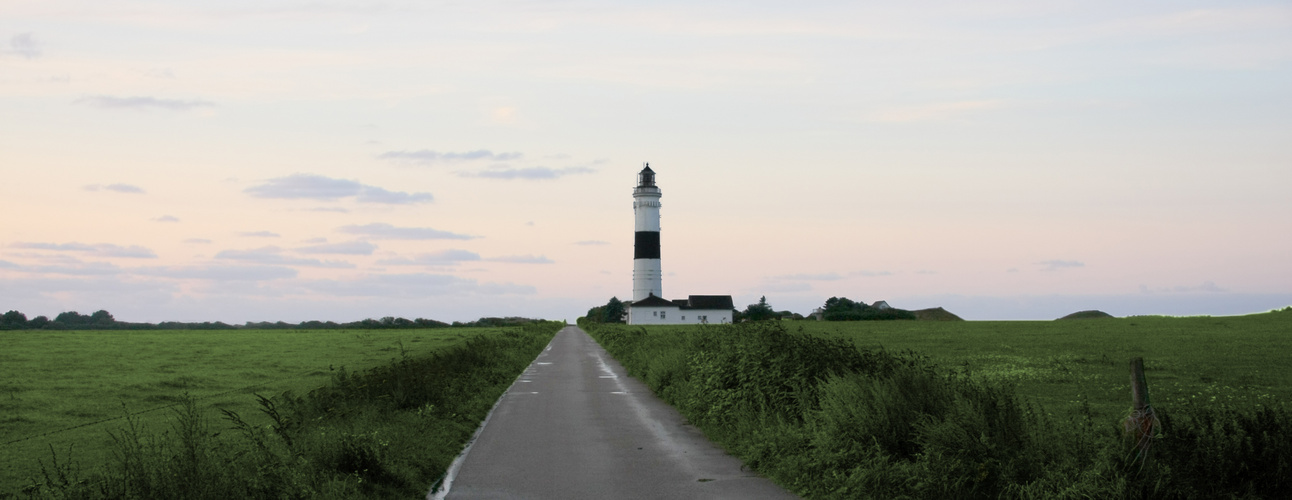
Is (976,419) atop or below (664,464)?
atop

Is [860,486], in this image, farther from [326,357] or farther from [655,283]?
[655,283]

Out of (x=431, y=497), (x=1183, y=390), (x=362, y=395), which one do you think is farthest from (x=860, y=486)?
(x=1183, y=390)

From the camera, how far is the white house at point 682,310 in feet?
401

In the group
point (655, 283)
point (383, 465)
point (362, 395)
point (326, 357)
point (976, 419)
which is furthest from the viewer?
point (655, 283)

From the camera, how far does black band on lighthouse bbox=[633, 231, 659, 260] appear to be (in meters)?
115

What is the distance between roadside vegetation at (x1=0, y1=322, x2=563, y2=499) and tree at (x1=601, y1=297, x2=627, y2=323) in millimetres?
138516

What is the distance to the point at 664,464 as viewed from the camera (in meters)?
12.5

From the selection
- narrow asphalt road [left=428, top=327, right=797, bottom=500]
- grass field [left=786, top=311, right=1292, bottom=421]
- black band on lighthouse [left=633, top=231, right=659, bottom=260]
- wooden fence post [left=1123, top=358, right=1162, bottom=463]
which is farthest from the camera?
black band on lighthouse [left=633, top=231, right=659, bottom=260]

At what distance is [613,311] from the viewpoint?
164 meters

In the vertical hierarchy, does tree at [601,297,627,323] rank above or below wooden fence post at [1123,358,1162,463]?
above

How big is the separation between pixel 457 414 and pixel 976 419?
1075cm

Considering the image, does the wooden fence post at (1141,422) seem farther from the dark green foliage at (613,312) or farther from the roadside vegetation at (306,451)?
the dark green foliage at (613,312)

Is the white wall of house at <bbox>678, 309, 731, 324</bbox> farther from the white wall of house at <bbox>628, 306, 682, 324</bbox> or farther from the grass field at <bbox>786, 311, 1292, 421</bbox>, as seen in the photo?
the grass field at <bbox>786, 311, 1292, 421</bbox>

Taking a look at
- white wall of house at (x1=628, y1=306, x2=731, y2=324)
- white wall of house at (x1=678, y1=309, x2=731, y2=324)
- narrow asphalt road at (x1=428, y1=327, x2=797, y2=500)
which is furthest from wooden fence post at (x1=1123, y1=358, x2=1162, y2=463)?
white wall of house at (x1=678, y1=309, x2=731, y2=324)
